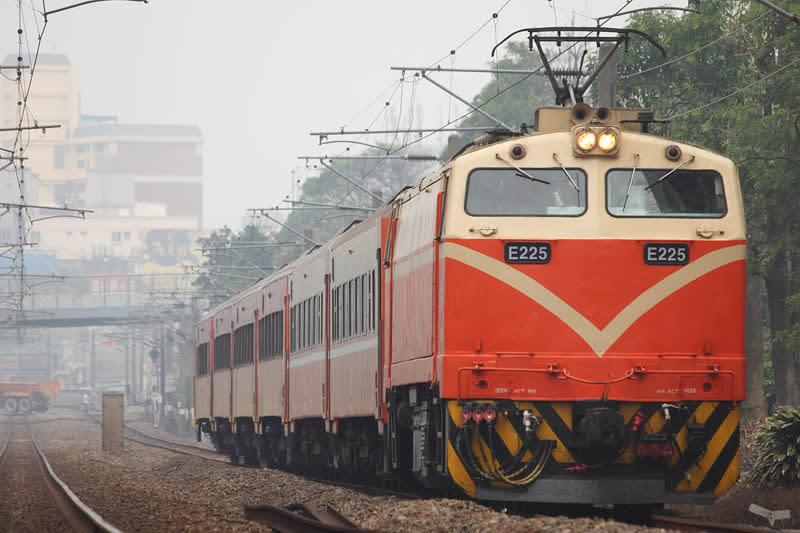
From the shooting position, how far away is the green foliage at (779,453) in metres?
15.6

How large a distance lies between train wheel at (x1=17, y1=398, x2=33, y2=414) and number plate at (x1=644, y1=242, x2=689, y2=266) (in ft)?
343

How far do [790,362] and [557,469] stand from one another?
21.3 meters

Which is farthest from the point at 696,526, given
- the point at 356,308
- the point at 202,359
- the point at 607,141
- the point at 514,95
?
the point at 514,95

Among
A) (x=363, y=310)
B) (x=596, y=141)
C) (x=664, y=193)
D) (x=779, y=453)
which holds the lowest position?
(x=779, y=453)

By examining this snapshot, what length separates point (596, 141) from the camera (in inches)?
521

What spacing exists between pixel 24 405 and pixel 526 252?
4130 inches

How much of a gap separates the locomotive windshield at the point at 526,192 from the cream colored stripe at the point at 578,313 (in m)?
0.46

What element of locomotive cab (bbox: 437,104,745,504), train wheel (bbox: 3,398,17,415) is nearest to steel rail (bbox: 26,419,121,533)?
locomotive cab (bbox: 437,104,745,504)

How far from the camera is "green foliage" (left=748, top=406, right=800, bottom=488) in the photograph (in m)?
15.6

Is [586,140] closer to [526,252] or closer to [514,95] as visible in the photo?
[526,252]

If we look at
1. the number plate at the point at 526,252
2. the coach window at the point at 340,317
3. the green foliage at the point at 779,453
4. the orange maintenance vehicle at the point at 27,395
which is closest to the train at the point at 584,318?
the number plate at the point at 526,252

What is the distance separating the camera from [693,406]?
12789 mm

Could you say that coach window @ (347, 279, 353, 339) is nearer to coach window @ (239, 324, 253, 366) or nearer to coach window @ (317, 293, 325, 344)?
coach window @ (317, 293, 325, 344)

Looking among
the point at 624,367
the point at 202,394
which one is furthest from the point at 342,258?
the point at 202,394
